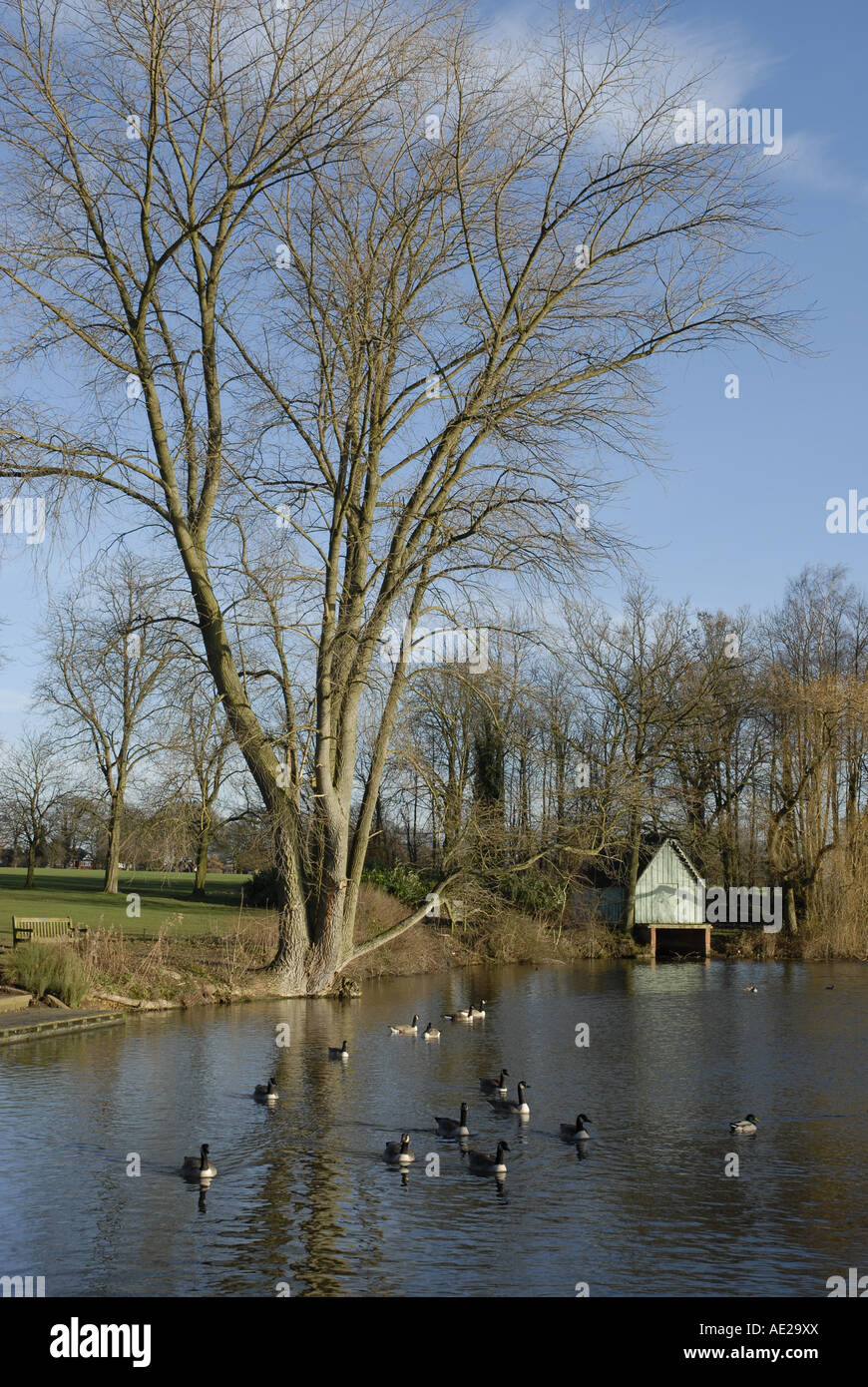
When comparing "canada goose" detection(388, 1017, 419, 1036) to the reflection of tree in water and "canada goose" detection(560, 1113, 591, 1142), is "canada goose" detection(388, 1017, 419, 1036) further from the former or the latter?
"canada goose" detection(560, 1113, 591, 1142)

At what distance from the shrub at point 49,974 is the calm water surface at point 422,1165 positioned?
1.33 m

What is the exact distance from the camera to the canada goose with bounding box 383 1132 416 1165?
1258cm

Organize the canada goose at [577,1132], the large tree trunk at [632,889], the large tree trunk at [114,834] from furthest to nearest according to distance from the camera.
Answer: the large tree trunk at [632,889] → the large tree trunk at [114,834] → the canada goose at [577,1132]

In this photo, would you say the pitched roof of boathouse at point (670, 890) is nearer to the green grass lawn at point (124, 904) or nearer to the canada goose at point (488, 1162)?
the green grass lawn at point (124, 904)

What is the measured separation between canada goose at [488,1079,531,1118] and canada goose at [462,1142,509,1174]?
2373 mm

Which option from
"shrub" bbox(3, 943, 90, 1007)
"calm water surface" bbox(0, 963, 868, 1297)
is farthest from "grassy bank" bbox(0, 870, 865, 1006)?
"calm water surface" bbox(0, 963, 868, 1297)

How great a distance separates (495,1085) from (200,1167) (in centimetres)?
600

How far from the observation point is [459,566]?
24.3 m

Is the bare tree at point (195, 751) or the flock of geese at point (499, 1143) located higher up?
the bare tree at point (195, 751)

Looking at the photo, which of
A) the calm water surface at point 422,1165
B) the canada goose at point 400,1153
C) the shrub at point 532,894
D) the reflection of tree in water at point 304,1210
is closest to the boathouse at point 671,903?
the shrub at point 532,894

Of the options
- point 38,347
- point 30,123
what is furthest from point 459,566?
point 30,123

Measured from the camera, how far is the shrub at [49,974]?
22.1m
